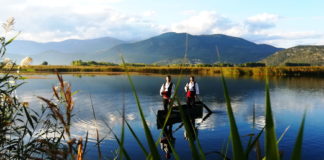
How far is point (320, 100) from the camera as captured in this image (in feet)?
105

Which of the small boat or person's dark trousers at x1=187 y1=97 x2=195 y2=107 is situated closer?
the small boat

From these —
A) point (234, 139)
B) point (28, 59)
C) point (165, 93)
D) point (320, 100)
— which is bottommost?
point (320, 100)

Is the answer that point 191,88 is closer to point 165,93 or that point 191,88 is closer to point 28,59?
point 165,93

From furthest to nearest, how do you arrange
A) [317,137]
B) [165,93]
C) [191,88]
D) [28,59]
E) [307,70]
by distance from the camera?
[307,70], [191,88], [165,93], [317,137], [28,59]

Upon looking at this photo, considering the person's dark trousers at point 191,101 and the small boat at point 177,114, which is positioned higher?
the person's dark trousers at point 191,101

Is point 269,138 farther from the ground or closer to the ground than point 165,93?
farther from the ground

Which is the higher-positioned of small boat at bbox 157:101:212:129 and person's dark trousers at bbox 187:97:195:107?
person's dark trousers at bbox 187:97:195:107

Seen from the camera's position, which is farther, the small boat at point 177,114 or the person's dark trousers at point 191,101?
the person's dark trousers at point 191,101

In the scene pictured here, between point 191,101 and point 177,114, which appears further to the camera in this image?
point 191,101

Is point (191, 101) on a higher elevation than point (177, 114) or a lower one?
higher

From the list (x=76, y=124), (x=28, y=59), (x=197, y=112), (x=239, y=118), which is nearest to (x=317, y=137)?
(x=239, y=118)

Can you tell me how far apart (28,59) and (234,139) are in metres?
3.36

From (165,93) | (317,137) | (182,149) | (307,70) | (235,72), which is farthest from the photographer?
(235,72)

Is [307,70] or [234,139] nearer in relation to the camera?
[234,139]
